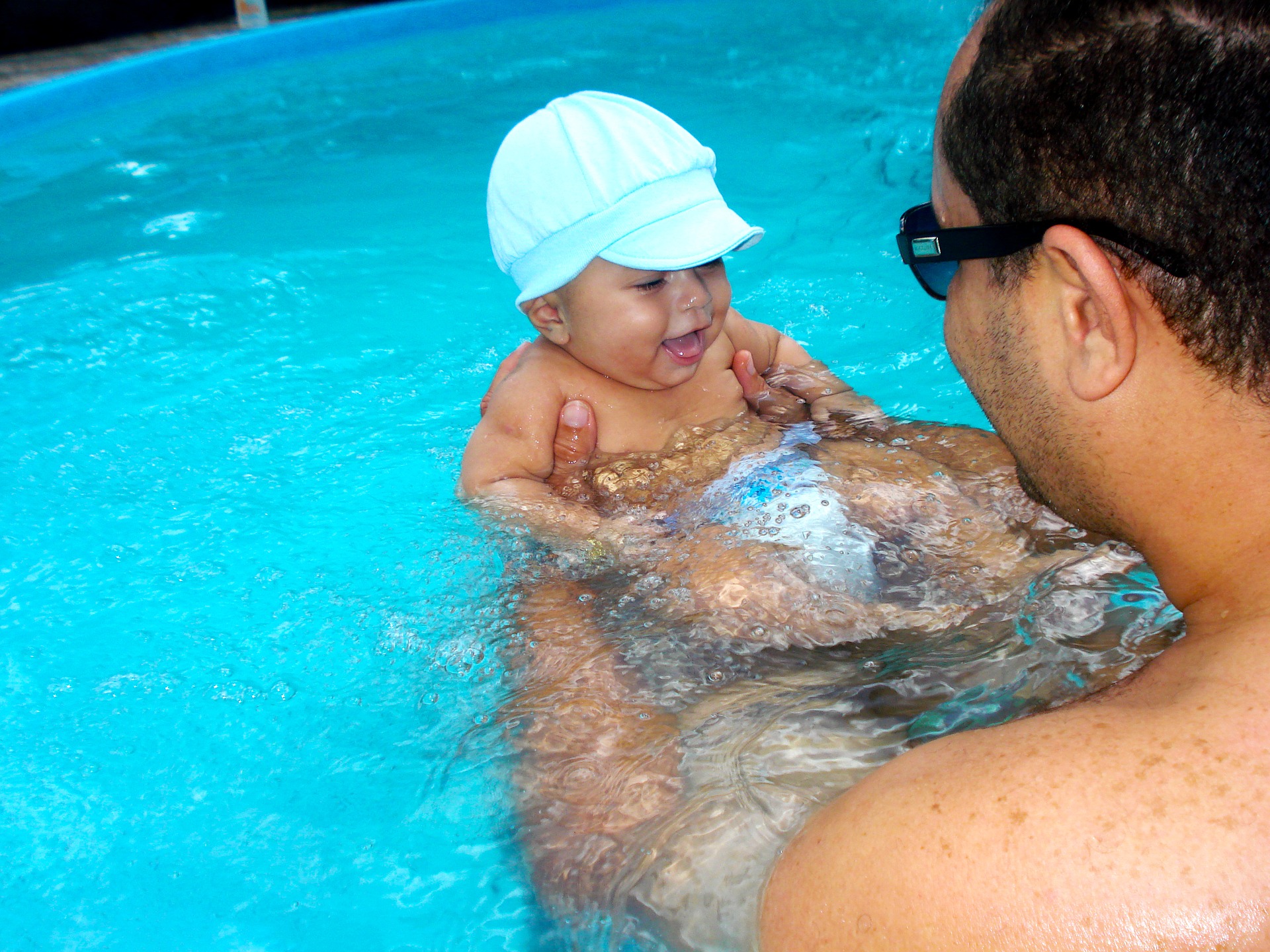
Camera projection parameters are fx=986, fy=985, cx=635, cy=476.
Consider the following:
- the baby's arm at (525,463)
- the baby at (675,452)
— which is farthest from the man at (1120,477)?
the baby's arm at (525,463)

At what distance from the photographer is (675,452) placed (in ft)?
9.93

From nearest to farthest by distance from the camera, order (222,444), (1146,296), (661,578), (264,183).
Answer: (1146,296) → (661,578) → (222,444) → (264,183)

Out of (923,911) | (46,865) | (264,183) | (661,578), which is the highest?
(264,183)

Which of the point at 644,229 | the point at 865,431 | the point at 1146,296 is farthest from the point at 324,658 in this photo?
the point at 1146,296

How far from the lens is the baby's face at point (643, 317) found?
273 centimetres

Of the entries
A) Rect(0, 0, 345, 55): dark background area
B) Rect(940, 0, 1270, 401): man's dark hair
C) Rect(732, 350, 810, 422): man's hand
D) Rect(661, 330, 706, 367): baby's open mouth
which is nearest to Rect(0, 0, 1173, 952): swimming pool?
Rect(661, 330, 706, 367): baby's open mouth

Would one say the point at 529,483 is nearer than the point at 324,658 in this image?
No

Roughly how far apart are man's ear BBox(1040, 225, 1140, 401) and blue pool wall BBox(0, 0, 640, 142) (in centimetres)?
824

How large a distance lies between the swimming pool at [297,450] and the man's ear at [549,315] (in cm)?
61

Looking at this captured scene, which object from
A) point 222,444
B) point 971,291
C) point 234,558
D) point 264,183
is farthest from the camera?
point 264,183

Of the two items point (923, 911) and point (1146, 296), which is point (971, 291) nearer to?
point (1146, 296)

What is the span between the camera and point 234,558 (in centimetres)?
311

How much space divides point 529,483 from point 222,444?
1.55 metres

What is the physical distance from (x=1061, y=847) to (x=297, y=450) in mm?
3194
